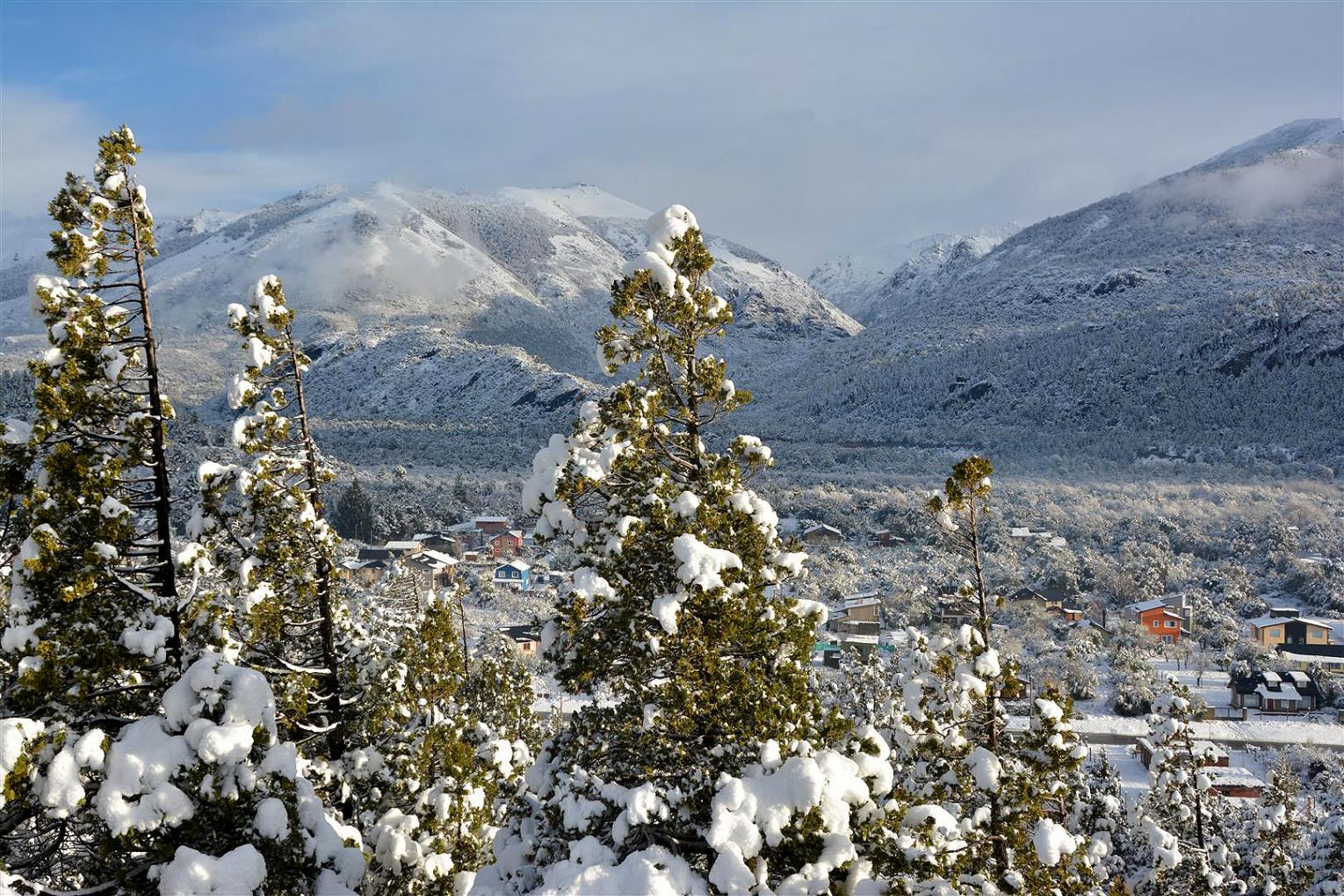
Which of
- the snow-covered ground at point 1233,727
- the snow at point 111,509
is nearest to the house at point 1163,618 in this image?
the snow-covered ground at point 1233,727

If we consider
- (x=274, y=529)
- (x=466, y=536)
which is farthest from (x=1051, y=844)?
(x=466, y=536)

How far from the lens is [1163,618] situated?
141 ft

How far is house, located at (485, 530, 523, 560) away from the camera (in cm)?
5809

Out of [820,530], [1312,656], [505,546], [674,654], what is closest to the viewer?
[674,654]

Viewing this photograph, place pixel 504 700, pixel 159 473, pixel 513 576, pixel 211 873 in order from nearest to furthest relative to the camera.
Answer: pixel 211 873 < pixel 159 473 < pixel 504 700 < pixel 513 576

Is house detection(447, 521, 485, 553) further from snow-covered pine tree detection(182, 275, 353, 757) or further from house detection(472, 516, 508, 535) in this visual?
snow-covered pine tree detection(182, 275, 353, 757)

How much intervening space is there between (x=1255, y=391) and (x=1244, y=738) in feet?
303

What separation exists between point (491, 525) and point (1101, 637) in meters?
38.3

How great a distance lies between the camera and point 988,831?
817 cm

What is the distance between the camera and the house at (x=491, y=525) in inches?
2480

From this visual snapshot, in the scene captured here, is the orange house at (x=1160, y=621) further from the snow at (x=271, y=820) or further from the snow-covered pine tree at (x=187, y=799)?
the snow at (x=271, y=820)

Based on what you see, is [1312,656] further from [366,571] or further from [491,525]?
[491,525]

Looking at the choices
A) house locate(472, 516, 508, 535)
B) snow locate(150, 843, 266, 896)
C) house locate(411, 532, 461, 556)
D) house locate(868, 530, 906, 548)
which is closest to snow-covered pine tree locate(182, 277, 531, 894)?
snow locate(150, 843, 266, 896)

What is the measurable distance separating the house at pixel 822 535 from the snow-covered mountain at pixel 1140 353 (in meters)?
50.4
